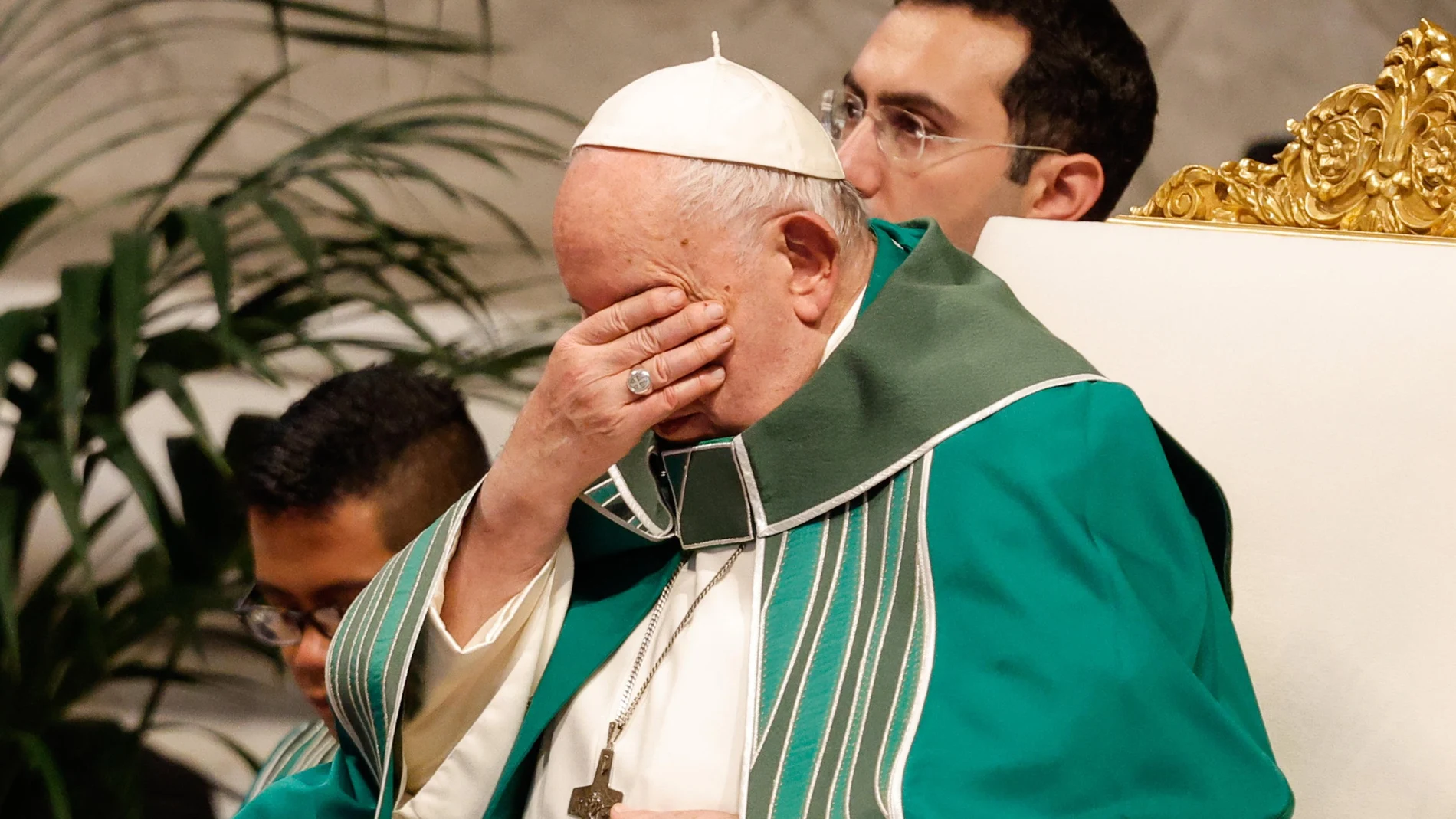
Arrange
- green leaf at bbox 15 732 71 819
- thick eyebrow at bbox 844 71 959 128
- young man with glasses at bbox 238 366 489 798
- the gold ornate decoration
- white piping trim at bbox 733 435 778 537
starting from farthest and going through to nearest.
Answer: thick eyebrow at bbox 844 71 959 128, green leaf at bbox 15 732 71 819, young man with glasses at bbox 238 366 489 798, the gold ornate decoration, white piping trim at bbox 733 435 778 537

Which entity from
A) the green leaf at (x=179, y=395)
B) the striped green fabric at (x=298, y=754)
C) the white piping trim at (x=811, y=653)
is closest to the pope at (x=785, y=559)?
the white piping trim at (x=811, y=653)

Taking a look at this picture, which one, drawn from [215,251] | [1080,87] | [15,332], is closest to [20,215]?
[15,332]

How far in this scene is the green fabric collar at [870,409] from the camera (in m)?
1.42

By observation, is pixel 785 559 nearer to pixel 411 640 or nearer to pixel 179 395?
pixel 411 640

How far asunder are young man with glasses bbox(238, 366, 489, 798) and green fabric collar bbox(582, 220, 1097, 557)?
21.4 inches

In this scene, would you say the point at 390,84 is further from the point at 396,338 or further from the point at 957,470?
the point at 957,470

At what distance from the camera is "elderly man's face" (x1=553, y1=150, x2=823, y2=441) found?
138cm

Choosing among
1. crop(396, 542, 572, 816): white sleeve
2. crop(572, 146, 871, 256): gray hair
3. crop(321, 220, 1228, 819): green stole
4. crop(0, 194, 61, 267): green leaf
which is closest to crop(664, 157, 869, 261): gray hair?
crop(572, 146, 871, 256): gray hair

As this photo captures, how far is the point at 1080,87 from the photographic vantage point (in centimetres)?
229

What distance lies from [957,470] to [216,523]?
152 cm

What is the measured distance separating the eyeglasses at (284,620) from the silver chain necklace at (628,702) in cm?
59

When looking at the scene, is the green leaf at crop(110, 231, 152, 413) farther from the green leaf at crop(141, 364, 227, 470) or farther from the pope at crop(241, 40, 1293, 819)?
the pope at crop(241, 40, 1293, 819)

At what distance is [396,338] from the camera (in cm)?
298

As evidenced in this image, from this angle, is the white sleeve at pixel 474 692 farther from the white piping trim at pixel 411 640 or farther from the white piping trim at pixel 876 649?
the white piping trim at pixel 876 649
